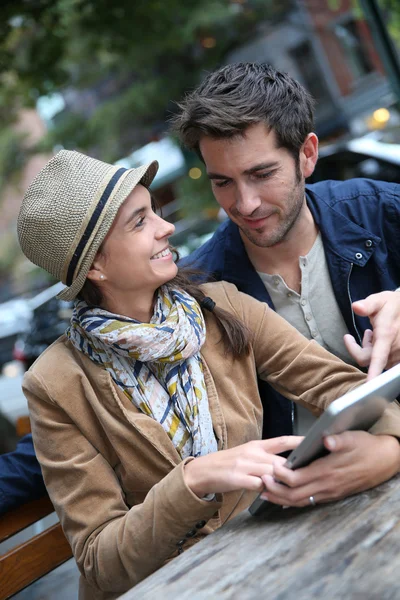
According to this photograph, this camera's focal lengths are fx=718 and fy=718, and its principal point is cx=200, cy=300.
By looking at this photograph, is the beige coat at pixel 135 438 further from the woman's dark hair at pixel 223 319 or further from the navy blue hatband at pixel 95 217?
the navy blue hatband at pixel 95 217

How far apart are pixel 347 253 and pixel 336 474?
1.29 m

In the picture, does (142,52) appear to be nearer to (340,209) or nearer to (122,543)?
(340,209)

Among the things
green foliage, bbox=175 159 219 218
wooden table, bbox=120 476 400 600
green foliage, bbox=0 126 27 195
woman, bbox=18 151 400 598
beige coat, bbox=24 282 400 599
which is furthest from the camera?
green foliage, bbox=0 126 27 195

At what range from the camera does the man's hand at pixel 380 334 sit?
206cm

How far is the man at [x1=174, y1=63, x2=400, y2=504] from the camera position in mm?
2623

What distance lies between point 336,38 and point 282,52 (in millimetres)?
2105

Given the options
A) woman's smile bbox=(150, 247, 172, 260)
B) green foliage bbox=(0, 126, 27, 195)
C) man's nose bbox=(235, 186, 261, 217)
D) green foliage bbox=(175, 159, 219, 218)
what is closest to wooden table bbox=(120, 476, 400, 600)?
woman's smile bbox=(150, 247, 172, 260)

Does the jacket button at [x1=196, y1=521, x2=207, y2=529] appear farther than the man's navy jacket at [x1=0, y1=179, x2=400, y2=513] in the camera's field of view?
No

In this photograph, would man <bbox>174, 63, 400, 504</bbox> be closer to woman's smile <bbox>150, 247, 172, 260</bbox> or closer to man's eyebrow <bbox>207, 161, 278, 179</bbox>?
man's eyebrow <bbox>207, 161, 278, 179</bbox>

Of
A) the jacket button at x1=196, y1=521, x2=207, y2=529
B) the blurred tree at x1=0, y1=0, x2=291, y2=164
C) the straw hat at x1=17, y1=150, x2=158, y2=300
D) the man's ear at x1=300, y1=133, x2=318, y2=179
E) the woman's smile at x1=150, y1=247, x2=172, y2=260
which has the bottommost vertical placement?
the jacket button at x1=196, y1=521, x2=207, y2=529

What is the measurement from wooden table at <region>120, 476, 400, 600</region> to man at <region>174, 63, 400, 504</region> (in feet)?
3.31

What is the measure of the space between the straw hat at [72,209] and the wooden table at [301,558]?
0.95 meters

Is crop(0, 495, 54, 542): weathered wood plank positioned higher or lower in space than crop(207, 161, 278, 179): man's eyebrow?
lower

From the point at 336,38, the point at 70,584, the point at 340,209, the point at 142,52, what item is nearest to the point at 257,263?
the point at 340,209
